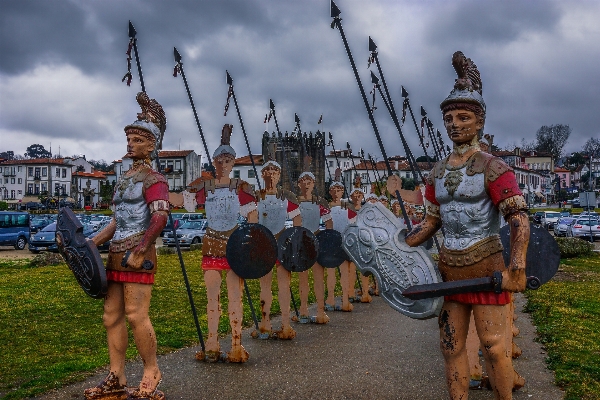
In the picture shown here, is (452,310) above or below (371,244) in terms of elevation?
below

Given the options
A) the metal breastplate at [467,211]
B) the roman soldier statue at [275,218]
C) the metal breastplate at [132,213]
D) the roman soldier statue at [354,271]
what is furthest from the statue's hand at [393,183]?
the roman soldier statue at [354,271]

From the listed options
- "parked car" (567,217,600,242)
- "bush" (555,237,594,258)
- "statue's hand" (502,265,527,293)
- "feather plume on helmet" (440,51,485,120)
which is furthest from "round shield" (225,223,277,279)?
"parked car" (567,217,600,242)

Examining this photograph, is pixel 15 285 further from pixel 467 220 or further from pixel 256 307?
pixel 467 220

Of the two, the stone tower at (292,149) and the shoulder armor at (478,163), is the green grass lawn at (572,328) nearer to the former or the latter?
the shoulder armor at (478,163)

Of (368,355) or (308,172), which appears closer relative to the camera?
(368,355)

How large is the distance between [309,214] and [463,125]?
4354 millimetres

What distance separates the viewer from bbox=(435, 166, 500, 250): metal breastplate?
3.63m

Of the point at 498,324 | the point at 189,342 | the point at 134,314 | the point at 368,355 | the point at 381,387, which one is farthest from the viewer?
the point at 189,342

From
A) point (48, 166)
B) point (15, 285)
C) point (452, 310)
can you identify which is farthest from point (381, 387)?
point (48, 166)

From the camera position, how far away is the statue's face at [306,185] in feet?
26.2

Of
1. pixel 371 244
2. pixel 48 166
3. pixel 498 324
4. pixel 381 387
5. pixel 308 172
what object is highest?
pixel 48 166

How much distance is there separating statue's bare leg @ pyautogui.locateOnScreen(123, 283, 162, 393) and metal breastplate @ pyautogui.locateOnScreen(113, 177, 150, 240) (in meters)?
0.43

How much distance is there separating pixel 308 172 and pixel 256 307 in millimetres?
2789

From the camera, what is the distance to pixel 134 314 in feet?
14.4
